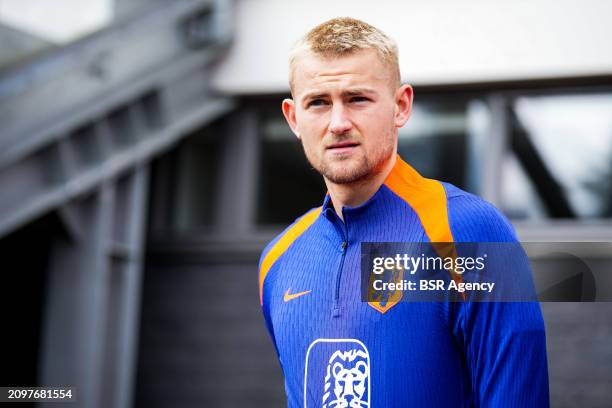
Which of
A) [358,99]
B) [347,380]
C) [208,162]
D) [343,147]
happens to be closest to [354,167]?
[343,147]

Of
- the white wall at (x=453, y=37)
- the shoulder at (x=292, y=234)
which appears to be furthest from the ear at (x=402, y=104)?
the white wall at (x=453, y=37)

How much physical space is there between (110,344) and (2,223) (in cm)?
178

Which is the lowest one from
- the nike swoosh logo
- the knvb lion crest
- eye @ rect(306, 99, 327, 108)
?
the knvb lion crest

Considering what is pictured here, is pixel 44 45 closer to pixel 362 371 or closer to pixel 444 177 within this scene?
pixel 444 177

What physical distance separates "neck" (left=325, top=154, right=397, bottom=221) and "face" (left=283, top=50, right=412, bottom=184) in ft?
0.22

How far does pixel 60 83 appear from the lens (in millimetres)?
6285

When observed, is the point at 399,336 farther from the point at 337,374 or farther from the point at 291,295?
the point at 291,295

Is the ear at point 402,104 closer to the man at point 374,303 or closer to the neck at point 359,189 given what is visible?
the man at point 374,303

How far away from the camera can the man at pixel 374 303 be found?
2057 mm

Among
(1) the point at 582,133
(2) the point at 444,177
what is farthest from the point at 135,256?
(1) the point at 582,133

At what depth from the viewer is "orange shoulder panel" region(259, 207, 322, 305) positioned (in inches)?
109

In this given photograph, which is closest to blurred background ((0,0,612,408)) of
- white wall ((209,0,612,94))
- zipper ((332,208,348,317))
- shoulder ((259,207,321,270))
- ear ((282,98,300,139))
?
white wall ((209,0,612,94))

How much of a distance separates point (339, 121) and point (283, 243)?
700 mm

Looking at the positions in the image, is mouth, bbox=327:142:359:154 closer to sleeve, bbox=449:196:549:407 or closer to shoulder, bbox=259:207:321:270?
sleeve, bbox=449:196:549:407
